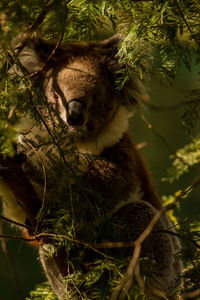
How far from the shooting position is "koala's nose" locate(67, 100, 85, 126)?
9.13 feet

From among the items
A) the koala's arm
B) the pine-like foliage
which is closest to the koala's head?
the pine-like foliage

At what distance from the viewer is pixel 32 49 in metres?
3.14

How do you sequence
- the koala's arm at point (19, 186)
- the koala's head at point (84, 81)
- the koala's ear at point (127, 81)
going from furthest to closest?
the koala's ear at point (127, 81)
the koala's head at point (84, 81)
the koala's arm at point (19, 186)

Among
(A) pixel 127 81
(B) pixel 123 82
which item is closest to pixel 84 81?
(A) pixel 127 81

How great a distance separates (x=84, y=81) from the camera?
10.4ft

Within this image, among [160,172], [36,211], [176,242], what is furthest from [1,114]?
[160,172]

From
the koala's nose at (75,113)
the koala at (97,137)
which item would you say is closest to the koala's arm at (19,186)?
the koala at (97,137)

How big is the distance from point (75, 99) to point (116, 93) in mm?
555

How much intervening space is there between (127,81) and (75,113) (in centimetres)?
76

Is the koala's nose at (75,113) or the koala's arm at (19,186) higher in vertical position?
the koala's nose at (75,113)

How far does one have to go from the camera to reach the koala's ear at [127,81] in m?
3.32

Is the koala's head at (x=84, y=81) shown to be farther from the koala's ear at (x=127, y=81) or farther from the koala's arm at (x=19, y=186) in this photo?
the koala's arm at (x=19, y=186)

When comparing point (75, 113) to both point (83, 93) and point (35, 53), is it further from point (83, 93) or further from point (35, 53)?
point (35, 53)

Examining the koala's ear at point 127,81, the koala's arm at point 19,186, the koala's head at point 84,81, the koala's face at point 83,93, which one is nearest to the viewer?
the koala's arm at point 19,186
